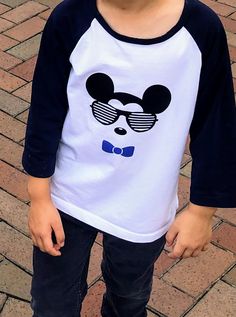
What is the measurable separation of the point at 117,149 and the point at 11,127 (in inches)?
A: 71.8

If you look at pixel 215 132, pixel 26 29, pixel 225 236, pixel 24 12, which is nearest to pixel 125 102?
pixel 215 132

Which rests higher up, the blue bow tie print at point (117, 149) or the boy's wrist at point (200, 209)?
the blue bow tie print at point (117, 149)

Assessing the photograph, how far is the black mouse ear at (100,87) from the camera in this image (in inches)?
59.7

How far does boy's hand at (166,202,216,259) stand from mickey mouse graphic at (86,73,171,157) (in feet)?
0.81

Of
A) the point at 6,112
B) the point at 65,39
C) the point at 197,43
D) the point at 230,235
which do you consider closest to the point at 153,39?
the point at 197,43

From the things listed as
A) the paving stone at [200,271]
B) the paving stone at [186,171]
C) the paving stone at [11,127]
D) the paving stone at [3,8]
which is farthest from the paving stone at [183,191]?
the paving stone at [3,8]

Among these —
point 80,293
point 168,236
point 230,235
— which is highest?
point 168,236

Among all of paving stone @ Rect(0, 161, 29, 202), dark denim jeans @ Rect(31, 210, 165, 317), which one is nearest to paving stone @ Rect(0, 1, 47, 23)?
paving stone @ Rect(0, 161, 29, 202)

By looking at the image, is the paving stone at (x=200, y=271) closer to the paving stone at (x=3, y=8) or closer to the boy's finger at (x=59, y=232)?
the boy's finger at (x=59, y=232)

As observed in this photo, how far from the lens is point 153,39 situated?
1.47 meters

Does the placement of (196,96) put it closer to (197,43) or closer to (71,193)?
(197,43)

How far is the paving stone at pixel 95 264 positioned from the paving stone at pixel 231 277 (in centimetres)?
50

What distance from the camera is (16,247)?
2.68m

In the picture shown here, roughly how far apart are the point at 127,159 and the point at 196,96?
0.23 meters
